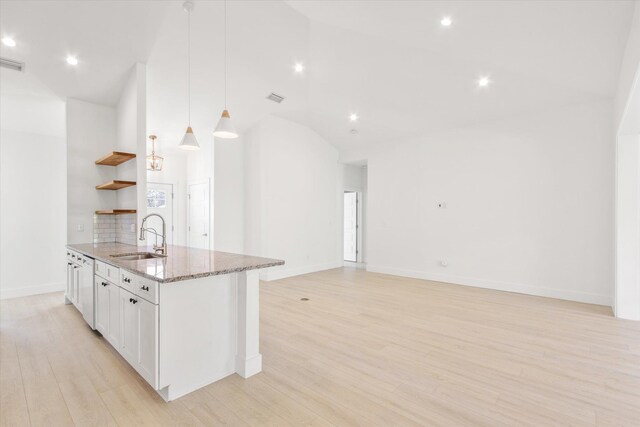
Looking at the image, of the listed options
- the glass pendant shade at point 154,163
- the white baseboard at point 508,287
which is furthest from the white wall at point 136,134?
the white baseboard at point 508,287

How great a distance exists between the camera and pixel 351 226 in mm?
8914

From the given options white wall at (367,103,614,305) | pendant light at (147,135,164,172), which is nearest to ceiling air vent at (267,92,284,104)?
white wall at (367,103,614,305)

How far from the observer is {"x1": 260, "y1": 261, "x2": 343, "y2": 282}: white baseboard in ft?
19.7

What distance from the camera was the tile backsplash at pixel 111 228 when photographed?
171 inches

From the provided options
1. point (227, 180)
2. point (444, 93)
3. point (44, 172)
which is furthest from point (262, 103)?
point (44, 172)

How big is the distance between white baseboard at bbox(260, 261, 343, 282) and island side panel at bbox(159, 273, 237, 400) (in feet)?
11.7

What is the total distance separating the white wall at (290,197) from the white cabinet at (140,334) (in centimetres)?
345

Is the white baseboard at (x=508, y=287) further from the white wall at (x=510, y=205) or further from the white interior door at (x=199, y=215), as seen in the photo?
the white interior door at (x=199, y=215)

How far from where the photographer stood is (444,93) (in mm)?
4809

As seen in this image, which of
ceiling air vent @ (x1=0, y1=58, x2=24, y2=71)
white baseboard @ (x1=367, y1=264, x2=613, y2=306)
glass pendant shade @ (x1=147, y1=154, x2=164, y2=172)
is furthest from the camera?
glass pendant shade @ (x1=147, y1=154, x2=164, y2=172)

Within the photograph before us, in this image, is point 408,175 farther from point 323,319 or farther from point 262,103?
point 323,319

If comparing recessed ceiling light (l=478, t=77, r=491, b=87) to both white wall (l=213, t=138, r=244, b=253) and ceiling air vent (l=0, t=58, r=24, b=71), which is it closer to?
white wall (l=213, t=138, r=244, b=253)

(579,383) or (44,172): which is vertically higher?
(44,172)

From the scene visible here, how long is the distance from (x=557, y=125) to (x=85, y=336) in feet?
22.7
